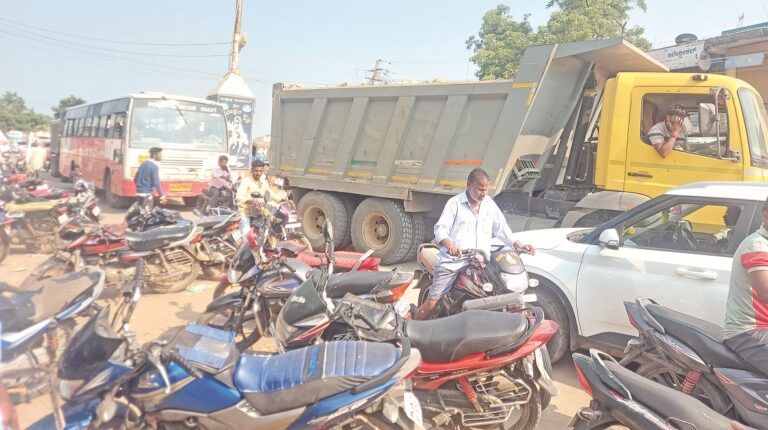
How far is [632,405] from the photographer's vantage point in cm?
202

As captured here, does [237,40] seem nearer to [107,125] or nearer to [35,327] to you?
[107,125]

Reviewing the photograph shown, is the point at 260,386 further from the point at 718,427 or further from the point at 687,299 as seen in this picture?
the point at 687,299

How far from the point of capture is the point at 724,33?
1245 centimetres

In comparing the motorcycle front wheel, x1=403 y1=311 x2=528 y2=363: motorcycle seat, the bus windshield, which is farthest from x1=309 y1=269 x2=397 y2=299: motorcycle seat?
the bus windshield

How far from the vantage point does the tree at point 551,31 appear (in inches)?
636

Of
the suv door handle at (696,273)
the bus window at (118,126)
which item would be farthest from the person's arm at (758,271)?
the bus window at (118,126)

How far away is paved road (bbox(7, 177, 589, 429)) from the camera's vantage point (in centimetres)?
305

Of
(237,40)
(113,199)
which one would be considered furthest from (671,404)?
(237,40)

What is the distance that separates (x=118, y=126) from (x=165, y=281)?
7605mm

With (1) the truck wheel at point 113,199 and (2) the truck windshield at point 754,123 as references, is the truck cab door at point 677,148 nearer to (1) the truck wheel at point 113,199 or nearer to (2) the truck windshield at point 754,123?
(2) the truck windshield at point 754,123

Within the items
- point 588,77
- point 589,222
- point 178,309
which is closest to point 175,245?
point 178,309

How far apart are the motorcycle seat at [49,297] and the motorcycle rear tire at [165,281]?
283cm

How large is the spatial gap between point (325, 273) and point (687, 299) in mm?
2478

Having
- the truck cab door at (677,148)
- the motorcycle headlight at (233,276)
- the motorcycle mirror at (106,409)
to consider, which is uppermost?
the truck cab door at (677,148)
